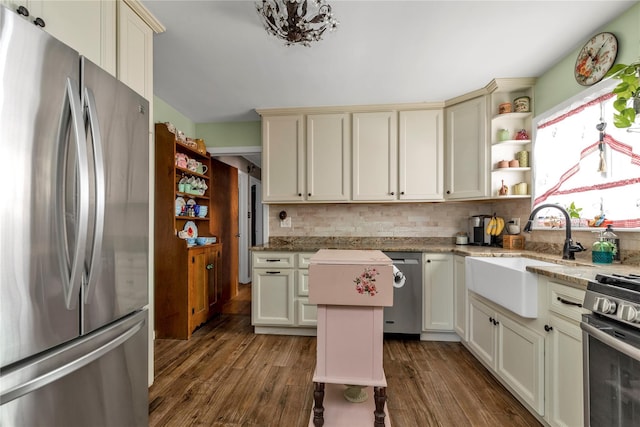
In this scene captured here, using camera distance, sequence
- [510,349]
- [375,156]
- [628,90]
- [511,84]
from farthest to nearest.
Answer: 1. [375,156]
2. [511,84]
3. [510,349]
4. [628,90]

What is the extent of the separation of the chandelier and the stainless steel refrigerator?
909mm

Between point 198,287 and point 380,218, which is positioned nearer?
point 198,287

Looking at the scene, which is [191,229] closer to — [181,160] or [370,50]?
[181,160]

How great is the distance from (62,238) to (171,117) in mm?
2609

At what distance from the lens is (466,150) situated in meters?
2.75

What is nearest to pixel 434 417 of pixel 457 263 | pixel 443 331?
pixel 443 331

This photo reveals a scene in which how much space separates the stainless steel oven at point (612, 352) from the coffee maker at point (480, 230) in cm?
182

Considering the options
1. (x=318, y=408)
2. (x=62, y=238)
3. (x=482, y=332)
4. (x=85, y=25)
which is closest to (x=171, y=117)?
(x=85, y=25)

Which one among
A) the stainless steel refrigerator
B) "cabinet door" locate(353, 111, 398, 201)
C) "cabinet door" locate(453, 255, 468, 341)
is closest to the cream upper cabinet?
the stainless steel refrigerator

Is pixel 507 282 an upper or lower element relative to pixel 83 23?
lower

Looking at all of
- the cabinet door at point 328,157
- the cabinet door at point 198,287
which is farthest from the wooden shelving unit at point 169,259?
the cabinet door at point 328,157

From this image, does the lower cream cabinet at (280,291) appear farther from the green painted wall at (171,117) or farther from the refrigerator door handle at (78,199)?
the refrigerator door handle at (78,199)

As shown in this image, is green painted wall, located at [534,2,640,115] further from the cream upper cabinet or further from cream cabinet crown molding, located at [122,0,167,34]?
the cream upper cabinet

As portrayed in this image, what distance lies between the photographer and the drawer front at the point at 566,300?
4.11 ft
